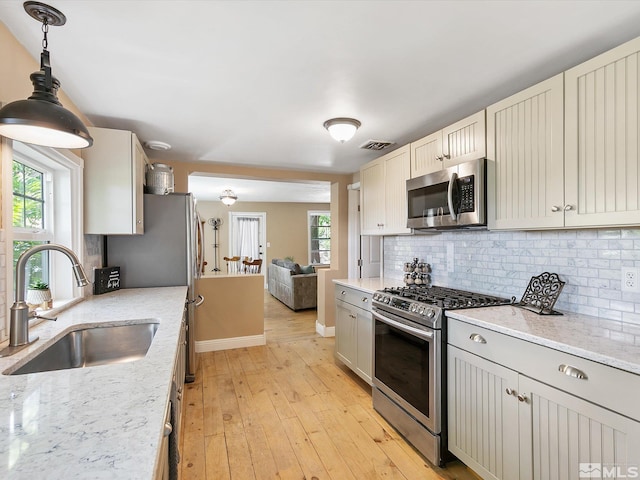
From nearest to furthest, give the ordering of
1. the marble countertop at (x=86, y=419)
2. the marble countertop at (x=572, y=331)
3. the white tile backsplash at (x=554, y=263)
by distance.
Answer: the marble countertop at (x=86, y=419), the marble countertop at (x=572, y=331), the white tile backsplash at (x=554, y=263)

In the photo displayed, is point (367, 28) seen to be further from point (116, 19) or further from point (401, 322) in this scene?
point (401, 322)

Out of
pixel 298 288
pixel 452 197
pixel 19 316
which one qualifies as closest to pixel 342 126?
pixel 452 197

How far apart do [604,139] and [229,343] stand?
3858 mm

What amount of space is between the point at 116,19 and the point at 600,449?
2.57 m

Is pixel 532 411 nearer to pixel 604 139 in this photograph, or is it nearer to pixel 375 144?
pixel 604 139

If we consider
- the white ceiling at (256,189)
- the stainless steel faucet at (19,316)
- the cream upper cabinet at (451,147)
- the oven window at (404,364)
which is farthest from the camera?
the white ceiling at (256,189)

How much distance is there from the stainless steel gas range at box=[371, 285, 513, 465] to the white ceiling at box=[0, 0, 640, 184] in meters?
1.35

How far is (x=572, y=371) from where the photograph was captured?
1.32 metres

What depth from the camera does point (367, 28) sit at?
146 centimetres

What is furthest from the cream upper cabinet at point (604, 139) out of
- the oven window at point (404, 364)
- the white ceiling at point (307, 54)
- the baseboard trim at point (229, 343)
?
the baseboard trim at point (229, 343)

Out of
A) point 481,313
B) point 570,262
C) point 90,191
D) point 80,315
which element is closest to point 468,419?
point 481,313

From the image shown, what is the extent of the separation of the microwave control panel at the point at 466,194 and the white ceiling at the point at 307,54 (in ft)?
1.84

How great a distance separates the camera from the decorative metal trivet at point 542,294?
1838 millimetres

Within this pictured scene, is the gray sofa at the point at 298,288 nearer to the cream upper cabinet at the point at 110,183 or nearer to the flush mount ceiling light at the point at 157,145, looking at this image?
the flush mount ceiling light at the point at 157,145
